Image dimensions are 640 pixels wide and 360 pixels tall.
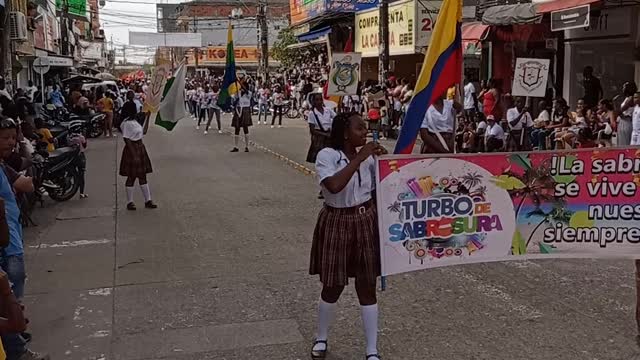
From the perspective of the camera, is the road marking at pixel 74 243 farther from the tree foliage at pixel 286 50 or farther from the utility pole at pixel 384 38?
the tree foliage at pixel 286 50

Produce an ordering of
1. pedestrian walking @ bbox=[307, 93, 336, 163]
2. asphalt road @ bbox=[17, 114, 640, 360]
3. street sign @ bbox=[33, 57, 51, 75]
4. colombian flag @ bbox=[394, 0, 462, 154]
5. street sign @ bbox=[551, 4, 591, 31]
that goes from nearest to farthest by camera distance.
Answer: asphalt road @ bbox=[17, 114, 640, 360] < colombian flag @ bbox=[394, 0, 462, 154] < pedestrian walking @ bbox=[307, 93, 336, 163] < street sign @ bbox=[551, 4, 591, 31] < street sign @ bbox=[33, 57, 51, 75]

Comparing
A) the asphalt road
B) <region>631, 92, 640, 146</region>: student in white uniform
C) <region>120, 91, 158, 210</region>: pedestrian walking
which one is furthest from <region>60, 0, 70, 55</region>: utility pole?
<region>631, 92, 640, 146</region>: student in white uniform

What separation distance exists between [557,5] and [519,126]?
2467mm

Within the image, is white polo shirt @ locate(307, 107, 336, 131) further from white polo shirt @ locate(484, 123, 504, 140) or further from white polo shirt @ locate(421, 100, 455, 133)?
white polo shirt @ locate(484, 123, 504, 140)

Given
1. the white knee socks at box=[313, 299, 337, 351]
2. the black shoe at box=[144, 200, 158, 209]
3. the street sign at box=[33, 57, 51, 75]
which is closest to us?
the white knee socks at box=[313, 299, 337, 351]

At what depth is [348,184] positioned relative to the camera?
4781 mm

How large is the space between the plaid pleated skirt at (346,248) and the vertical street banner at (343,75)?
10.6 m

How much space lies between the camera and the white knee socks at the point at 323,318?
505cm

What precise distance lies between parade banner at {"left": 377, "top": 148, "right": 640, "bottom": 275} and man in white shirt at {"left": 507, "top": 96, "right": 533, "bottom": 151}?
9.86 metres

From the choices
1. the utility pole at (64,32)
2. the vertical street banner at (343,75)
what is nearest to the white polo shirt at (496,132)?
the vertical street banner at (343,75)

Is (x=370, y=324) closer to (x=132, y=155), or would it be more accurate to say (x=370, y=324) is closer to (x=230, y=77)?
(x=132, y=155)

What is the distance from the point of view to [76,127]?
20.4 m

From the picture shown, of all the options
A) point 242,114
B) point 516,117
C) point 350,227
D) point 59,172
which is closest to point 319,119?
point 59,172

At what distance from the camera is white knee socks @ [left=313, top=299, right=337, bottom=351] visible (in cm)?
505
